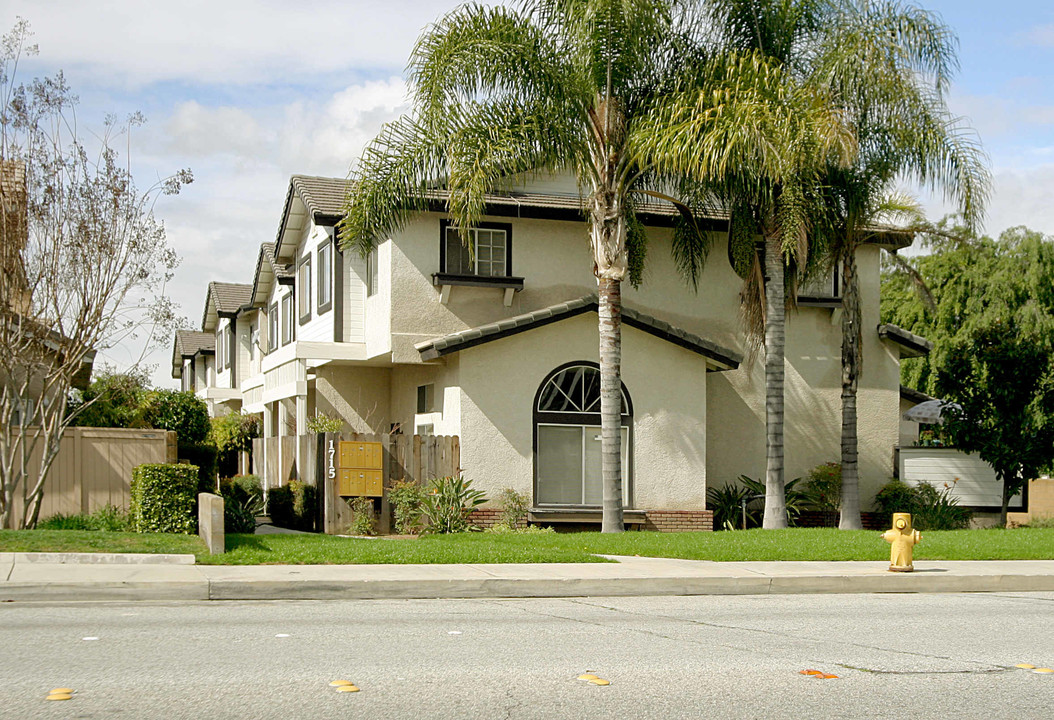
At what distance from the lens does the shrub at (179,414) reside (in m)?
24.7

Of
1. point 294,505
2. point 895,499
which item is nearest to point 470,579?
point 294,505

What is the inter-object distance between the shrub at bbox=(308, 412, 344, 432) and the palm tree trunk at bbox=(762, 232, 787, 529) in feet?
29.6

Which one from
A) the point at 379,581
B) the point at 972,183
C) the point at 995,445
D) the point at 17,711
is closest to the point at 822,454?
the point at 995,445

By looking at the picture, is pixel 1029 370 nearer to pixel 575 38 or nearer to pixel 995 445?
pixel 995 445

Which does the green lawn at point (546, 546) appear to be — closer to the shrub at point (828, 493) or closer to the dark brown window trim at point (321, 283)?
the shrub at point (828, 493)

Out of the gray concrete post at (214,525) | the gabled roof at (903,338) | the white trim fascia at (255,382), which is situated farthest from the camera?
the white trim fascia at (255,382)

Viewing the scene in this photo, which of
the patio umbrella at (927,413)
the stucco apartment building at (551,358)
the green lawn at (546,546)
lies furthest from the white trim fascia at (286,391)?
the patio umbrella at (927,413)

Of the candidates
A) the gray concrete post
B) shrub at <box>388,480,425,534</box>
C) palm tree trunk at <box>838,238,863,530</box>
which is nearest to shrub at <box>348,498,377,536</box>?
shrub at <box>388,480,425,534</box>

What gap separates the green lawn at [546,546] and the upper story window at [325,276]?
7.75m

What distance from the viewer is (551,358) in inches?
847

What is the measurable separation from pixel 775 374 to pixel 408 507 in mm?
7084

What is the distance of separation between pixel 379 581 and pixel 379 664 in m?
4.29

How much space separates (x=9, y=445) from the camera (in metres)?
16.5

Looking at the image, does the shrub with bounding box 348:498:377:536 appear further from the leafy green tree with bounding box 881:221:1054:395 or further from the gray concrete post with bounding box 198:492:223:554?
the leafy green tree with bounding box 881:221:1054:395
